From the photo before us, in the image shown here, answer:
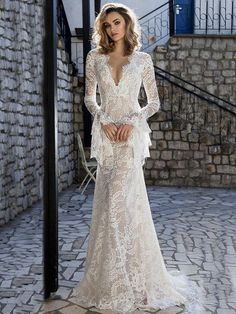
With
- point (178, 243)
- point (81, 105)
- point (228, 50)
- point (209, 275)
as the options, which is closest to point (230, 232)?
point (178, 243)

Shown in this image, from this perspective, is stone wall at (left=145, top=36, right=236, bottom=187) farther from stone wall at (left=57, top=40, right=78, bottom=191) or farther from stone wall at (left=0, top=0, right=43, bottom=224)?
stone wall at (left=0, top=0, right=43, bottom=224)

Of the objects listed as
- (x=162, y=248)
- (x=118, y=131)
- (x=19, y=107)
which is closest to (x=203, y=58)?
(x=19, y=107)

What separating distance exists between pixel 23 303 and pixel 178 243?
1.90 meters

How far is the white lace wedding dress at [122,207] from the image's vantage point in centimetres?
298

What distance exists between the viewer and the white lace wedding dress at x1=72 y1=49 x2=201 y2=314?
2980 mm

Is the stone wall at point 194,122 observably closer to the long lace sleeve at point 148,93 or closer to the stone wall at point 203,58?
the stone wall at point 203,58


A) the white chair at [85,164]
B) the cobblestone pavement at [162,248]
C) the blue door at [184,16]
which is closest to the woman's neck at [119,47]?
the cobblestone pavement at [162,248]

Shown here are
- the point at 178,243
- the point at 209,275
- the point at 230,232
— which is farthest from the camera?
the point at 230,232

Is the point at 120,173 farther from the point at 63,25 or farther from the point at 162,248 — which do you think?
the point at 63,25

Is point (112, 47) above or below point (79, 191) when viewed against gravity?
above

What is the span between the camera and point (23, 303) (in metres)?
3.19

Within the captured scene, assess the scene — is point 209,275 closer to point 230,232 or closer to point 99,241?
point 99,241

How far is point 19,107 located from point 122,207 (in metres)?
3.17

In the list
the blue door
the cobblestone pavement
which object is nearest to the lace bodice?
the cobblestone pavement
